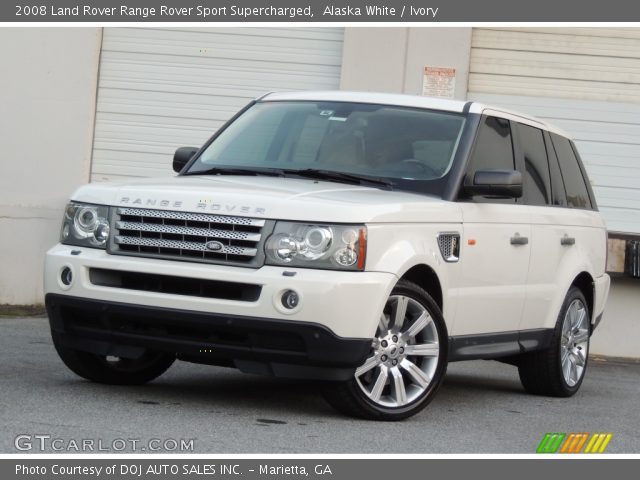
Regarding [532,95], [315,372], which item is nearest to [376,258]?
[315,372]

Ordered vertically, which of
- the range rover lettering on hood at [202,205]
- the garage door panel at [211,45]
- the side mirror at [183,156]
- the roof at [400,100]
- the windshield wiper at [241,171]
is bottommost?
the range rover lettering on hood at [202,205]

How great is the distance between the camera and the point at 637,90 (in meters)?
13.9

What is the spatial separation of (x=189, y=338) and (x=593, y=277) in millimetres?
3768

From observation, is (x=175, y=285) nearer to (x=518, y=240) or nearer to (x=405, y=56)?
(x=518, y=240)

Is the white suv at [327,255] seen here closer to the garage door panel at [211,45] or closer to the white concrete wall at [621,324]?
the white concrete wall at [621,324]

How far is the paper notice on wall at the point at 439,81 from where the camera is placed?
45.0ft

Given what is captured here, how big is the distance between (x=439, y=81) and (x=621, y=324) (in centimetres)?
308

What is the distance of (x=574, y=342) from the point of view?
9297mm

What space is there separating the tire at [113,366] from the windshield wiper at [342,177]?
1.29 m

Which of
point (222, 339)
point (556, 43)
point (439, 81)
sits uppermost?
point (556, 43)

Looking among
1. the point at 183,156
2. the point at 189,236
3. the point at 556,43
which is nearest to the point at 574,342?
the point at 183,156

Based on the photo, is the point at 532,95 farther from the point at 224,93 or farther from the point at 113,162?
the point at 113,162

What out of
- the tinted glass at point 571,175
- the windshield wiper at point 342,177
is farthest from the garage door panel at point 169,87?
the windshield wiper at point 342,177

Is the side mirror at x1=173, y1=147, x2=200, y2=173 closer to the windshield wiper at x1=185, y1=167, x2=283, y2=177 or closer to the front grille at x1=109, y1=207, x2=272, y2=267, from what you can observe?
the windshield wiper at x1=185, y1=167, x2=283, y2=177
